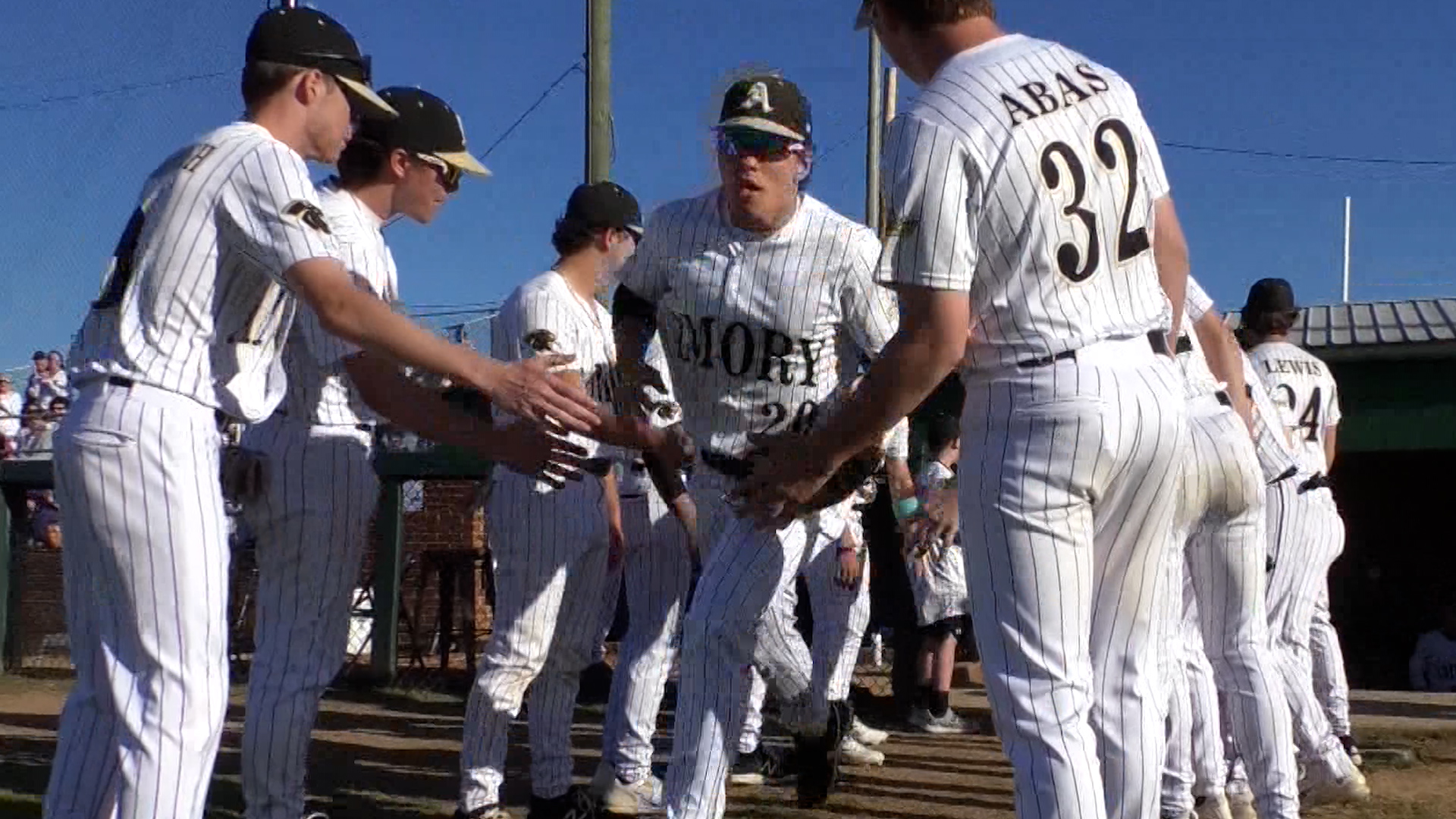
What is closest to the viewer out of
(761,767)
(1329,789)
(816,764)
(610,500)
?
(610,500)

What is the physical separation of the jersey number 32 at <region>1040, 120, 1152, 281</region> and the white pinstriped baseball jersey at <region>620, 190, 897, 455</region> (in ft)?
5.32

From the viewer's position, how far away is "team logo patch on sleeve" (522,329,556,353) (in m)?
5.59

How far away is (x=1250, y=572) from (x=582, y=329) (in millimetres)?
2449

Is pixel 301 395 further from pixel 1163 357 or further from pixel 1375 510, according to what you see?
pixel 1375 510

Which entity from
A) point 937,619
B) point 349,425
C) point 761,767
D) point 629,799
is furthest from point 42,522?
point 349,425

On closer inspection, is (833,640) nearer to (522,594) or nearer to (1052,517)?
(522,594)

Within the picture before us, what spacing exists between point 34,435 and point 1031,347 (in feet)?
44.1

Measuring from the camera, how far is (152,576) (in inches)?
130

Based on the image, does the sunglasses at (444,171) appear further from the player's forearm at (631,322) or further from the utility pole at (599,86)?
the utility pole at (599,86)

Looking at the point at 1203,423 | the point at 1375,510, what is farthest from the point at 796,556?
the point at 1375,510

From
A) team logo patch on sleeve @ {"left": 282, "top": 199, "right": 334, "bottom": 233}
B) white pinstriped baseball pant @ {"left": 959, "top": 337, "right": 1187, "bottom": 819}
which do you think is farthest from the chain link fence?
team logo patch on sleeve @ {"left": 282, "top": 199, "right": 334, "bottom": 233}

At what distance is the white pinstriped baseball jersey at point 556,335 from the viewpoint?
5.68 m

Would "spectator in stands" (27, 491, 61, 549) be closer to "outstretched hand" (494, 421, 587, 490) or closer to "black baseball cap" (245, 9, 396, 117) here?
"outstretched hand" (494, 421, 587, 490)

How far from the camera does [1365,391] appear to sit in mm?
13062
